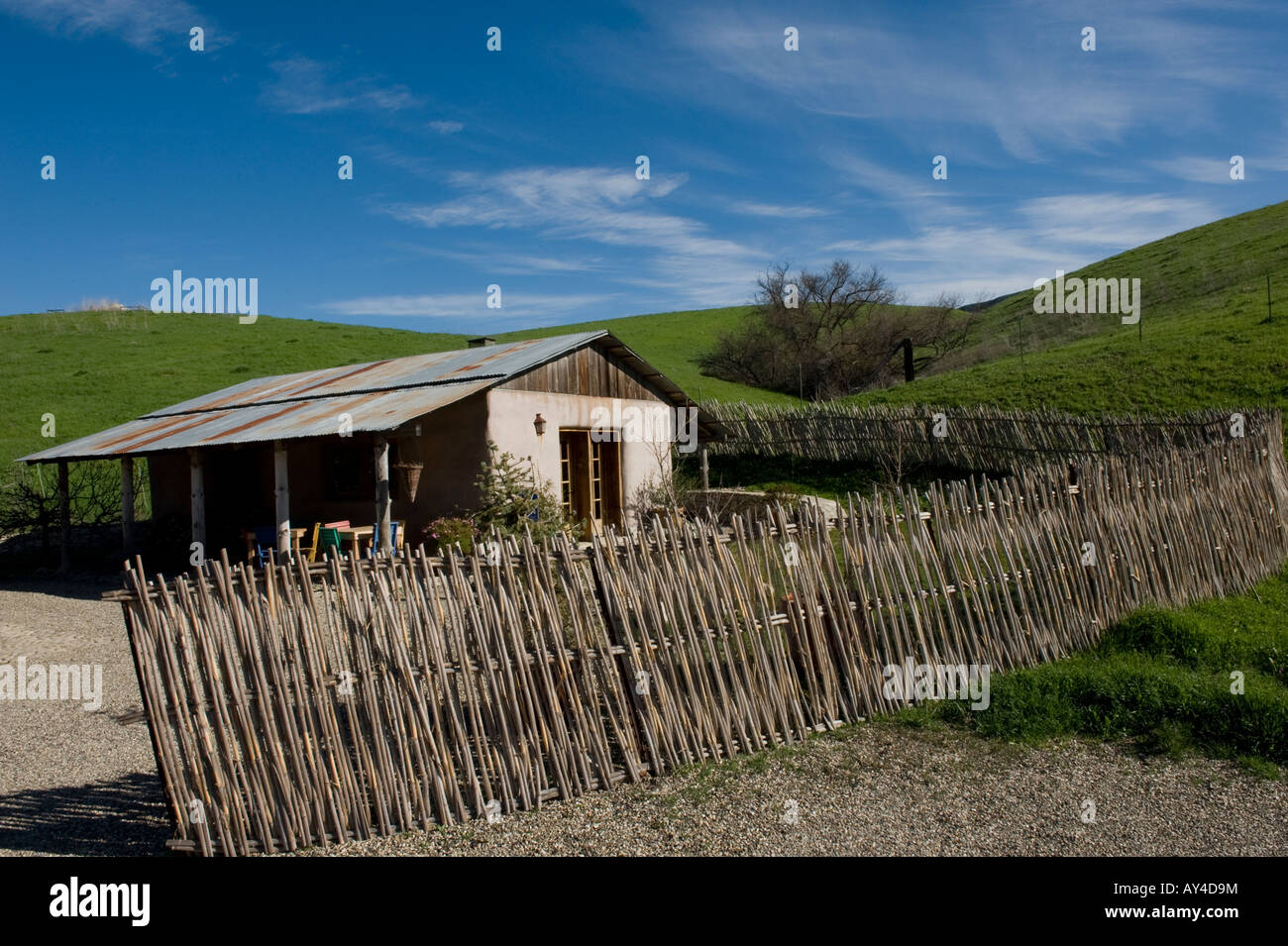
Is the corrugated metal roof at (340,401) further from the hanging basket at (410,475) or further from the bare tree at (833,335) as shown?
the bare tree at (833,335)

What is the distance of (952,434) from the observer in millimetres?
16078

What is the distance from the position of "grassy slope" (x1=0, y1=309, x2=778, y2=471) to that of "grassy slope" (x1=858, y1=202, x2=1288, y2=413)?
12930mm

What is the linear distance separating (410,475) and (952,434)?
32.1 ft

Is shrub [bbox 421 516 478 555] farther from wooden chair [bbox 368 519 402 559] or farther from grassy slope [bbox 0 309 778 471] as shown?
grassy slope [bbox 0 309 778 471]

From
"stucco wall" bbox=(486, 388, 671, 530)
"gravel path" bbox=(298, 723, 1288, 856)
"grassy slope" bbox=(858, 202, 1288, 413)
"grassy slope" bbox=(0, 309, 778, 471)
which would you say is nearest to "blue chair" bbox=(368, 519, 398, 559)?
"stucco wall" bbox=(486, 388, 671, 530)

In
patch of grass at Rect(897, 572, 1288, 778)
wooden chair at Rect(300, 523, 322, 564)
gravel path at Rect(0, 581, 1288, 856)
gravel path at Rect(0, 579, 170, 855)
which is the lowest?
gravel path at Rect(0, 579, 170, 855)

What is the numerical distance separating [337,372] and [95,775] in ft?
43.9

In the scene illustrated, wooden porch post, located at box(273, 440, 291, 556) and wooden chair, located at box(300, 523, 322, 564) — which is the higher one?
wooden porch post, located at box(273, 440, 291, 556)

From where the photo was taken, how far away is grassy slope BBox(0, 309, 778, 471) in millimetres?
29453

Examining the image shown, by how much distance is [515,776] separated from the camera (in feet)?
13.6

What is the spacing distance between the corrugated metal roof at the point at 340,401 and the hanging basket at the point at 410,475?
857mm

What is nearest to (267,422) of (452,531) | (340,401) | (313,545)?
(340,401)

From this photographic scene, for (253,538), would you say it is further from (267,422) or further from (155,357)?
(155,357)

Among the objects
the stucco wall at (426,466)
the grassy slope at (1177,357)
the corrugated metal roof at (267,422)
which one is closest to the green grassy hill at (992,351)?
the grassy slope at (1177,357)
